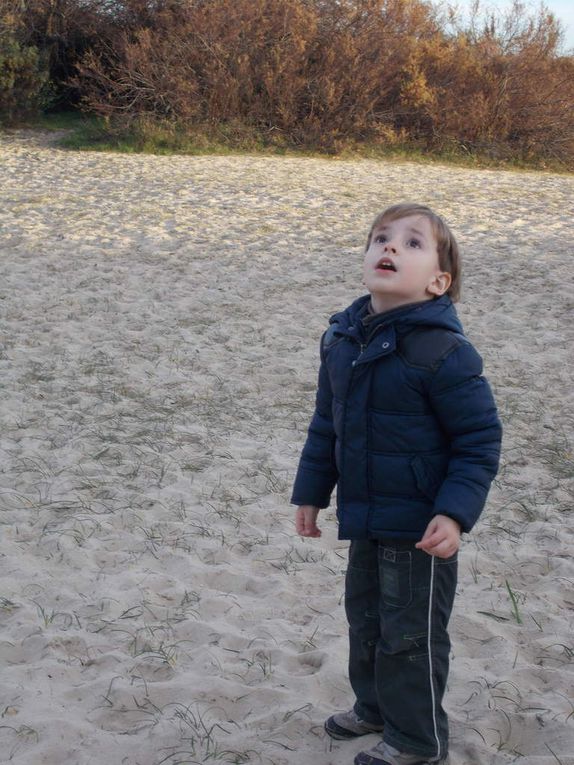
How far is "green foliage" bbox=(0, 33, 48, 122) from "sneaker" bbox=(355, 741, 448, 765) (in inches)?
726

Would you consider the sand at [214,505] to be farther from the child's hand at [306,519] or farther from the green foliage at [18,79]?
the green foliage at [18,79]

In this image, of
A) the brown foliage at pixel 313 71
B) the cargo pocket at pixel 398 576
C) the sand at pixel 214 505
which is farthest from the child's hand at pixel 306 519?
the brown foliage at pixel 313 71

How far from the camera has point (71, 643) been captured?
138 inches

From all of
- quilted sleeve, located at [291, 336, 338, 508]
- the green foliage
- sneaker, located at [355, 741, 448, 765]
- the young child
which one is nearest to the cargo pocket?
the young child

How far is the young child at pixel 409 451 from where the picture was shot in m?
2.35

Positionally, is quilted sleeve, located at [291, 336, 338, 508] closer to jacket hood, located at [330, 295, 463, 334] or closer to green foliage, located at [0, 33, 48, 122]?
jacket hood, located at [330, 295, 463, 334]

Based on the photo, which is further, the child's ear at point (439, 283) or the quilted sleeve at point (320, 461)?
the quilted sleeve at point (320, 461)

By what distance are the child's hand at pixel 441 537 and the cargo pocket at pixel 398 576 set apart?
142 mm

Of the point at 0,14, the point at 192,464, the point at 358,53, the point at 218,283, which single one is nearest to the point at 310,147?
the point at 358,53

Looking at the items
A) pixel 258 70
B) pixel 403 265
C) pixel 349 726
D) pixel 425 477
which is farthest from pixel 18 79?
pixel 425 477

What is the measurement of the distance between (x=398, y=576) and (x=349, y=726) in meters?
0.67

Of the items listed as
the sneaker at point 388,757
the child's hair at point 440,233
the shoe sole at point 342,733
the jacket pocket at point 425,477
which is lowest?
the shoe sole at point 342,733

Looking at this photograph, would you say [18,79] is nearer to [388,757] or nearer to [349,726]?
[349,726]

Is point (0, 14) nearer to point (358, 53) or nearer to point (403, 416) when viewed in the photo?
point (358, 53)
